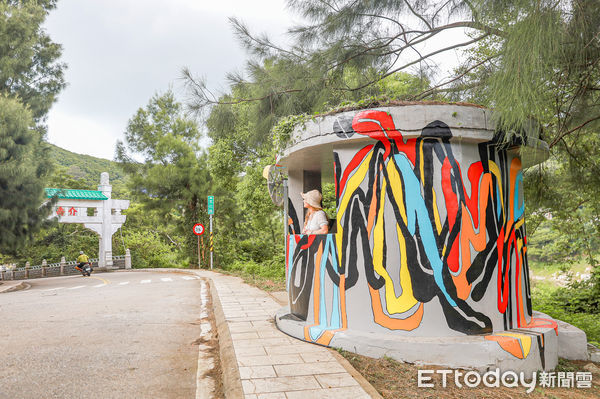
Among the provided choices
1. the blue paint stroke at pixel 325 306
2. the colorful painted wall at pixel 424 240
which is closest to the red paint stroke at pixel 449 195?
the colorful painted wall at pixel 424 240

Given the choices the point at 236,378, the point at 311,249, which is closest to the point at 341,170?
the point at 311,249

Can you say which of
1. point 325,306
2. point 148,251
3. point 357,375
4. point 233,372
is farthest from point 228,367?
point 148,251

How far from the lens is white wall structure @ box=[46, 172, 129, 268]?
2398 centimetres

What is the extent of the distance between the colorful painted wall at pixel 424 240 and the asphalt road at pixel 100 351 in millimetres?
1547

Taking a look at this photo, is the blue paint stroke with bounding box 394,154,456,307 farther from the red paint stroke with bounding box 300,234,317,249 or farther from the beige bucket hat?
the beige bucket hat

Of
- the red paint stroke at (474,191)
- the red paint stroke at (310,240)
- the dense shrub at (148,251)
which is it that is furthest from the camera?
the dense shrub at (148,251)

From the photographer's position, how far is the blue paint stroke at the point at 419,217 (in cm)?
414

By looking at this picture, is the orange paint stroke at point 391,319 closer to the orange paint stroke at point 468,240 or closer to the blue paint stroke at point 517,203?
the orange paint stroke at point 468,240

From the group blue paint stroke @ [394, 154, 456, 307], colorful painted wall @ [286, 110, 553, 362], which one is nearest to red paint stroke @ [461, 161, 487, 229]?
colorful painted wall @ [286, 110, 553, 362]

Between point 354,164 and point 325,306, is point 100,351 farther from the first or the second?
point 354,164

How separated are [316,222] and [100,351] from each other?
9.27 feet

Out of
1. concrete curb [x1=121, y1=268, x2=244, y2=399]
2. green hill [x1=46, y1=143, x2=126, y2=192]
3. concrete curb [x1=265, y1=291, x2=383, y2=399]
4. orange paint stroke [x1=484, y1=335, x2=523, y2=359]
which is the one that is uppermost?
green hill [x1=46, y1=143, x2=126, y2=192]

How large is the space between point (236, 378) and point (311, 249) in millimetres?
1854

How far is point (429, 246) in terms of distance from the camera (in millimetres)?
4176
